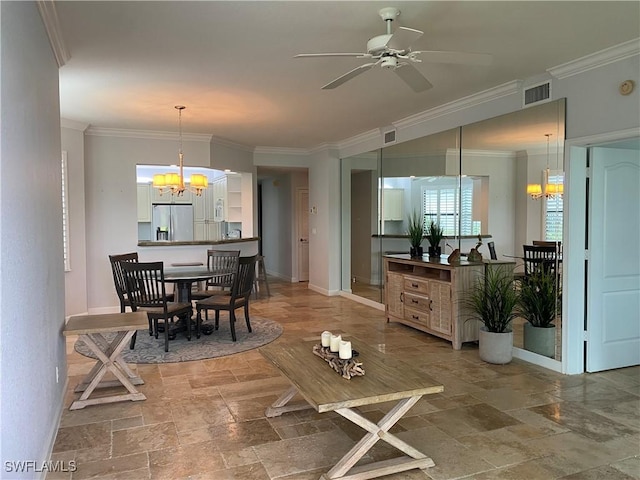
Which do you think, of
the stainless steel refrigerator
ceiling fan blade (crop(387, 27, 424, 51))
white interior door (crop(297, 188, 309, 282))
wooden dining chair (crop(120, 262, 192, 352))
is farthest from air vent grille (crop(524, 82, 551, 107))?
the stainless steel refrigerator

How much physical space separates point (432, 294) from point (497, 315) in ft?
2.88

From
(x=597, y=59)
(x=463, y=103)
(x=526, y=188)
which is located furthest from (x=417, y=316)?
(x=597, y=59)

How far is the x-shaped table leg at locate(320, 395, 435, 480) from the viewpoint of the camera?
2.43 meters

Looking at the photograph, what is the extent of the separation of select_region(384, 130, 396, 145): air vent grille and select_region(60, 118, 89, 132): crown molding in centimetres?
411

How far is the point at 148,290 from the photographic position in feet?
15.9

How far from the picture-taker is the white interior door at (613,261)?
407cm

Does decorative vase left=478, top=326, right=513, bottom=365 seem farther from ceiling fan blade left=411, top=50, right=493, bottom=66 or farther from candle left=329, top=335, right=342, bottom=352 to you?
ceiling fan blade left=411, top=50, right=493, bottom=66

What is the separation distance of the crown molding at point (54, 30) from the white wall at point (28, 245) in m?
0.07

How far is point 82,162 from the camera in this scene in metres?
6.30

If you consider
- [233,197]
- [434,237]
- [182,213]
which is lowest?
[434,237]

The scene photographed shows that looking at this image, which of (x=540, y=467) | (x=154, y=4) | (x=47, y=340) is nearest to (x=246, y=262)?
(x=47, y=340)

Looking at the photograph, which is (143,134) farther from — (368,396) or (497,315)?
(368,396)

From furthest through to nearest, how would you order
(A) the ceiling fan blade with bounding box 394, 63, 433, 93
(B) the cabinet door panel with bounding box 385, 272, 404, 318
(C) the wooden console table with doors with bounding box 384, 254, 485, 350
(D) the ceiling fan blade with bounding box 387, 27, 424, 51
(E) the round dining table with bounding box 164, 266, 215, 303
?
(B) the cabinet door panel with bounding box 385, 272, 404, 318 < (E) the round dining table with bounding box 164, 266, 215, 303 < (C) the wooden console table with doors with bounding box 384, 254, 485, 350 < (A) the ceiling fan blade with bounding box 394, 63, 433, 93 < (D) the ceiling fan blade with bounding box 387, 27, 424, 51

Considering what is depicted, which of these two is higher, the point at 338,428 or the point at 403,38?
the point at 403,38
